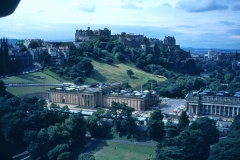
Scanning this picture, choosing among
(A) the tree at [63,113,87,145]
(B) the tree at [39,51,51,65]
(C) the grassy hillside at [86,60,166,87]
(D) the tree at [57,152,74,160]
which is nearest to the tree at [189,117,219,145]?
(A) the tree at [63,113,87,145]

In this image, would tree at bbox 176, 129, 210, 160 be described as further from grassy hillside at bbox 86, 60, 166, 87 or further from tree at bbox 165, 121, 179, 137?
grassy hillside at bbox 86, 60, 166, 87

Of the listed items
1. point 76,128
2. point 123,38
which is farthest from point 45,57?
point 123,38

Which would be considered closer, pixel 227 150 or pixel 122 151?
pixel 227 150

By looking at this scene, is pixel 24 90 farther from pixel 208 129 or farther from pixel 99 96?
pixel 208 129

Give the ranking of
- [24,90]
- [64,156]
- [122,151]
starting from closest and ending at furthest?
[64,156], [122,151], [24,90]

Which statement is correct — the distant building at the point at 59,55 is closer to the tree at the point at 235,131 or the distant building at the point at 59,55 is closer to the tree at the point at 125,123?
the tree at the point at 125,123

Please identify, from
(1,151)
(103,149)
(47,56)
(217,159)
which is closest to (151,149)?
(103,149)

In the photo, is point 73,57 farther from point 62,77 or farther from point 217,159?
point 217,159
